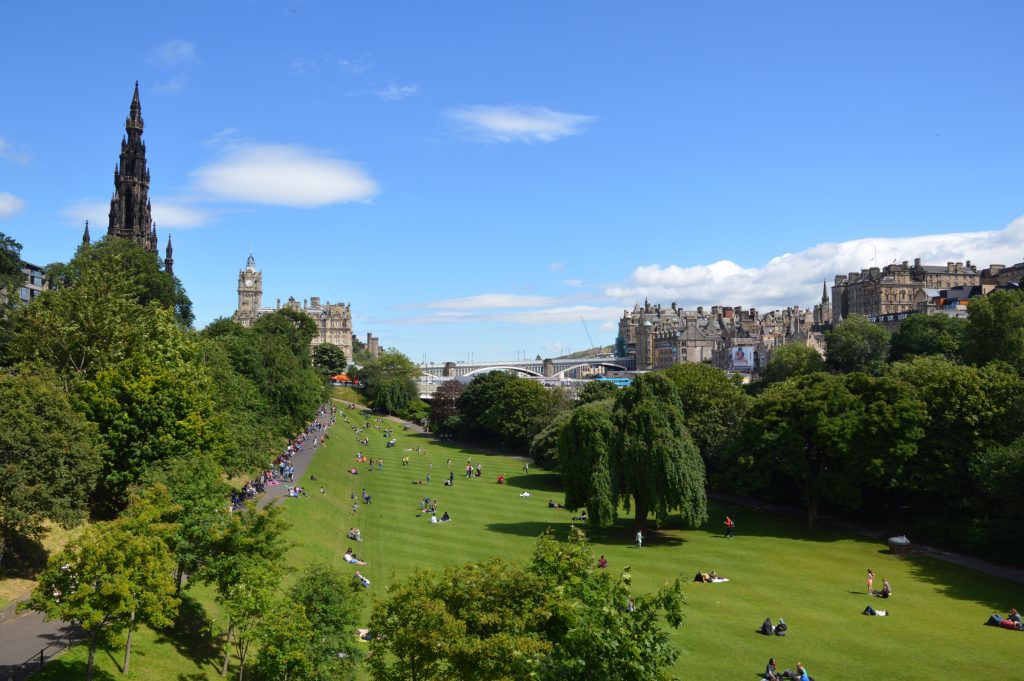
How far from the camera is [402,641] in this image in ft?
64.3

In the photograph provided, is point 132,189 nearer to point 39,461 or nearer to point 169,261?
point 169,261

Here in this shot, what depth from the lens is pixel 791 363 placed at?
344 feet

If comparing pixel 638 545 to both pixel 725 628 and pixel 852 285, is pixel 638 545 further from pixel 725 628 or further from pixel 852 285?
pixel 852 285

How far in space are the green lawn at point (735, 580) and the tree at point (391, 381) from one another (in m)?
68.4

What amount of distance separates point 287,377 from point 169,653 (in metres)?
45.8

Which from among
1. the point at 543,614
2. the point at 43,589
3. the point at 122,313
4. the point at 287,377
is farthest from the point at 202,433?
the point at 287,377

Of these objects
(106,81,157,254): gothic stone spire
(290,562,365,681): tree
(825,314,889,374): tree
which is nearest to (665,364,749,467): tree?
(290,562,365,681): tree

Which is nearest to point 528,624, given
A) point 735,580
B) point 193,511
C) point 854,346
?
point 193,511

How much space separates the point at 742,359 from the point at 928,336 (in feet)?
295

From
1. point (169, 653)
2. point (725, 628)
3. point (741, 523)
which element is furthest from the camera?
point (741, 523)

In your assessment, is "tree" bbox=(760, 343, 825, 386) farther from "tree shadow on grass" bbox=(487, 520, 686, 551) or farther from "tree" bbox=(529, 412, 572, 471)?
"tree shadow on grass" bbox=(487, 520, 686, 551)

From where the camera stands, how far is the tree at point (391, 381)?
134 meters

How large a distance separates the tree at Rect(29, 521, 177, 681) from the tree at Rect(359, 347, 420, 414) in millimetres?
111518

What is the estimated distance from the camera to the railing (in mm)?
20500
